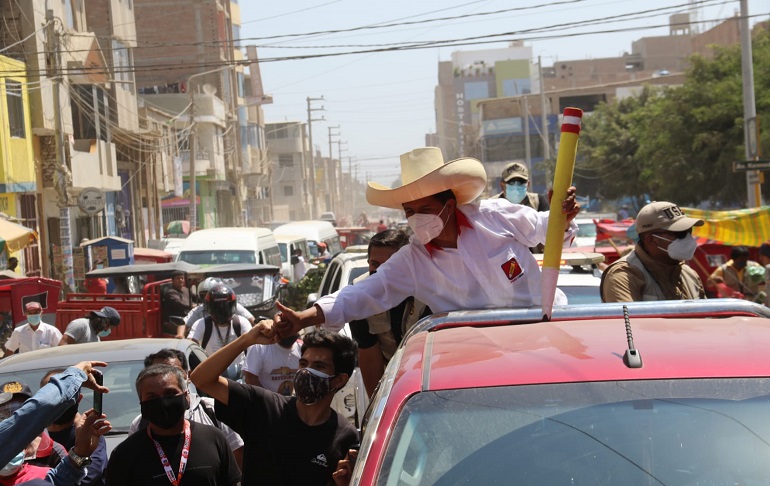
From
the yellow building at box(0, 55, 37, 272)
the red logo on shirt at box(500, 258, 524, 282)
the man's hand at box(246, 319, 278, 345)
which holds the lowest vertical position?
the man's hand at box(246, 319, 278, 345)

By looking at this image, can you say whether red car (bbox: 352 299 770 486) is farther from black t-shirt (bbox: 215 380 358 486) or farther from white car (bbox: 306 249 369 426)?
white car (bbox: 306 249 369 426)

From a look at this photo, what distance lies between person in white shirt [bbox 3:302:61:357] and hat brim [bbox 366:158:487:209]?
911 cm

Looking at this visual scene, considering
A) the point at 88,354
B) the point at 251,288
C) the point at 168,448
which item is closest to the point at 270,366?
the point at 88,354

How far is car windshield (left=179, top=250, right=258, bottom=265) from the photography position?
21.9m

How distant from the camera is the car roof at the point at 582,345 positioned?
117 inches

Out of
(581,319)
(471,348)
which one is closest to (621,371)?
(471,348)

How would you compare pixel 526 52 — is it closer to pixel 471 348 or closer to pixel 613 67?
pixel 613 67

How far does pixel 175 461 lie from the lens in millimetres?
4750

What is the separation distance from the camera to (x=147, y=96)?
56.2 meters

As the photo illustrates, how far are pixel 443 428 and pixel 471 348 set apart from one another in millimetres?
414

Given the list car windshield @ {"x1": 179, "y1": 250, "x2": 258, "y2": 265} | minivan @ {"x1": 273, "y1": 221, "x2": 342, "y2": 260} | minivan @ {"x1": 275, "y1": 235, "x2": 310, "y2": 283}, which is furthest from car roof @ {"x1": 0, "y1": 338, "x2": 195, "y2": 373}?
minivan @ {"x1": 273, "y1": 221, "x2": 342, "y2": 260}

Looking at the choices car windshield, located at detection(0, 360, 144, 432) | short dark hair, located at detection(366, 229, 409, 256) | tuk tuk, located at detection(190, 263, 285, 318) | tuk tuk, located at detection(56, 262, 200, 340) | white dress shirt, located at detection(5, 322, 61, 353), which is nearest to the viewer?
short dark hair, located at detection(366, 229, 409, 256)

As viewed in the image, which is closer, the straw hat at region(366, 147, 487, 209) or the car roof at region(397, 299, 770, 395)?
the car roof at region(397, 299, 770, 395)

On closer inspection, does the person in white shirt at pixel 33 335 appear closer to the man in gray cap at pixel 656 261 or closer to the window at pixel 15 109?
the man in gray cap at pixel 656 261
